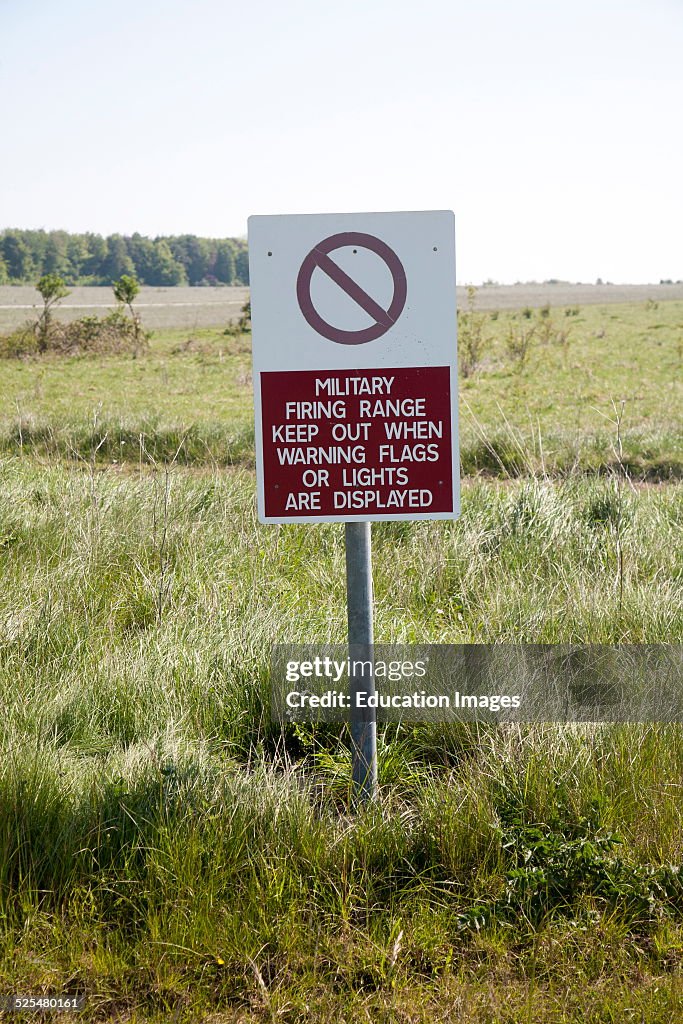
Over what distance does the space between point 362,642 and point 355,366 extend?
83cm

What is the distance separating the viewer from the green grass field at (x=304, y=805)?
2061 millimetres

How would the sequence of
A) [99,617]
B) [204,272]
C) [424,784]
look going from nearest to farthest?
[424,784], [99,617], [204,272]

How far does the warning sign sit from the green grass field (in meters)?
0.88

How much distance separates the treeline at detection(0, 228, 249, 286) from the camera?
107 meters

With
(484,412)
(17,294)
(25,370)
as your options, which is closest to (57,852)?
(484,412)

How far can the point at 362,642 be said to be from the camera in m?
2.59

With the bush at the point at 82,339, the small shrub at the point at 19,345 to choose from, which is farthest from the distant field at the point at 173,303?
the small shrub at the point at 19,345

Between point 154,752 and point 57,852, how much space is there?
1.27 feet

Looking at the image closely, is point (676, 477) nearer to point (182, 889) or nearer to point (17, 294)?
point (182, 889)

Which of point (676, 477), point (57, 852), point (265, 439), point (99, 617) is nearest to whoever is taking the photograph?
point (57, 852)

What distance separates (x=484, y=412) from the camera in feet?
51.9

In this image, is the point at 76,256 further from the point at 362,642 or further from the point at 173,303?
the point at 362,642
